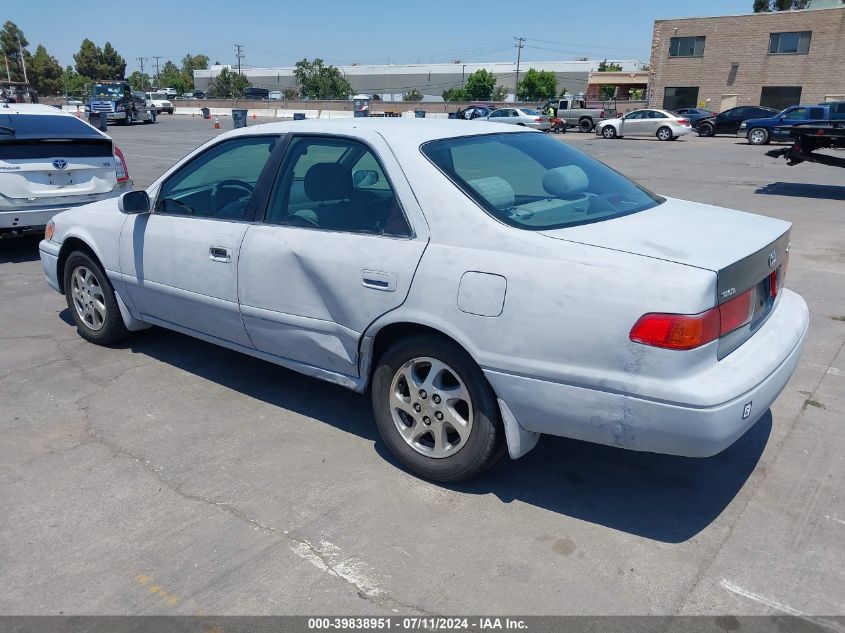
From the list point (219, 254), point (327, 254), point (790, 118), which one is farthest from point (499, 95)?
point (327, 254)

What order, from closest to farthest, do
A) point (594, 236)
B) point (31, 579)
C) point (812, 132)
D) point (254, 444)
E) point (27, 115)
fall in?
point (31, 579) < point (594, 236) < point (254, 444) < point (27, 115) < point (812, 132)

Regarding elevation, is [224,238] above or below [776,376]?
above

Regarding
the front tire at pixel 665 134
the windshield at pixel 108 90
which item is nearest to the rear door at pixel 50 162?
the front tire at pixel 665 134

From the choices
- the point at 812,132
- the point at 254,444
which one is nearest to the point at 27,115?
the point at 254,444

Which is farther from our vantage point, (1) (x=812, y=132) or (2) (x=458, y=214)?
(1) (x=812, y=132)

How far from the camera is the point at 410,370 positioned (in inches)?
138

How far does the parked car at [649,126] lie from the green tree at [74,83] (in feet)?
278

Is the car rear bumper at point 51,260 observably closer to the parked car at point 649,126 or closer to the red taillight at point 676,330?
the red taillight at point 676,330

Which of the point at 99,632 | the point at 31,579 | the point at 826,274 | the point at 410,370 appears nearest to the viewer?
the point at 99,632

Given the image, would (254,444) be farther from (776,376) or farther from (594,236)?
(776,376)

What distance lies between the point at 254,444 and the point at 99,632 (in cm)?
148

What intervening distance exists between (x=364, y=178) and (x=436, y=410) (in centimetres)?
135

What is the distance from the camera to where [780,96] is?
4803 cm

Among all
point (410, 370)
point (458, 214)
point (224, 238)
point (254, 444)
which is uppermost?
point (458, 214)
